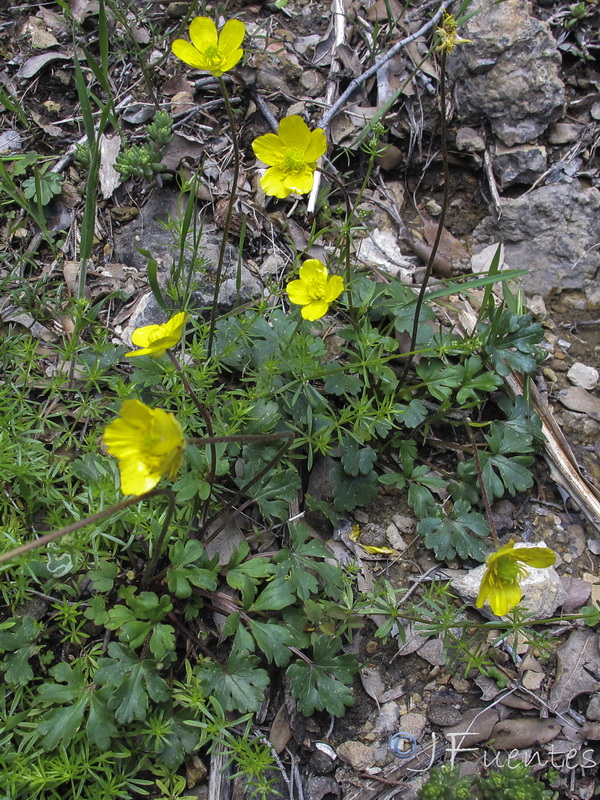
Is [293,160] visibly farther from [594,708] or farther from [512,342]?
[594,708]

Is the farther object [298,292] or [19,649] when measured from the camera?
[298,292]

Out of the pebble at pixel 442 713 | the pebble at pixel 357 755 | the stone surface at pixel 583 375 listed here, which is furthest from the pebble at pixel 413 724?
the stone surface at pixel 583 375

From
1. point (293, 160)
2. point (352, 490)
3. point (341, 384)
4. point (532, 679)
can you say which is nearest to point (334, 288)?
point (341, 384)

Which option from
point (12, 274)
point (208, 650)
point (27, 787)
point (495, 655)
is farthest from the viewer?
point (12, 274)

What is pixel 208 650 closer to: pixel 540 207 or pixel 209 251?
pixel 209 251

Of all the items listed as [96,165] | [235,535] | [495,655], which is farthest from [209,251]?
[495,655]

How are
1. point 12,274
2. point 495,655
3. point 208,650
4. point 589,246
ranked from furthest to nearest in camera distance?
point 589,246 < point 12,274 < point 495,655 < point 208,650

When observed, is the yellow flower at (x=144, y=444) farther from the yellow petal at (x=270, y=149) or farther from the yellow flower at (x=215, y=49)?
the yellow petal at (x=270, y=149)
